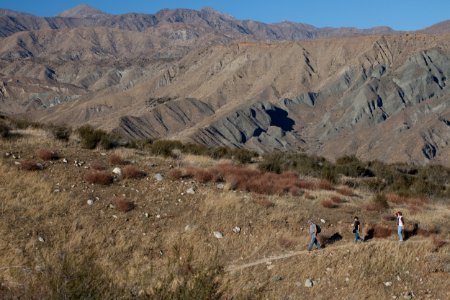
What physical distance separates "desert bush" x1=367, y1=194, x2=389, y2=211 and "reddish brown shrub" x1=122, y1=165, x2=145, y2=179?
777cm

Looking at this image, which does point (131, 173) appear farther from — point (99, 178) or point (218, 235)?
point (218, 235)

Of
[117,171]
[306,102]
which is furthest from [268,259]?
[306,102]

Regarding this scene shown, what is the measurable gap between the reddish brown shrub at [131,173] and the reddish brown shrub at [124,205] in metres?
1.87

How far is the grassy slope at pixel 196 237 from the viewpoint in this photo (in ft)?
38.3

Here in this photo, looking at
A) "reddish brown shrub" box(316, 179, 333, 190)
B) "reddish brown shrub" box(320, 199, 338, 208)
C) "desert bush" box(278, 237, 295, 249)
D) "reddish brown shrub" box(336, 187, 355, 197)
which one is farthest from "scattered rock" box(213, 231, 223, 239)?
"reddish brown shrub" box(316, 179, 333, 190)

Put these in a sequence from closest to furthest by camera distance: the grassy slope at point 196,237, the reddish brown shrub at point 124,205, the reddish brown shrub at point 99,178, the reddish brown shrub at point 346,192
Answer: the grassy slope at point 196,237 → the reddish brown shrub at point 124,205 → the reddish brown shrub at point 99,178 → the reddish brown shrub at point 346,192

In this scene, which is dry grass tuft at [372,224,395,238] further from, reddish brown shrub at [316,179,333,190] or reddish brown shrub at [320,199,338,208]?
reddish brown shrub at [316,179,333,190]

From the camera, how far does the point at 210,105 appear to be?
481ft

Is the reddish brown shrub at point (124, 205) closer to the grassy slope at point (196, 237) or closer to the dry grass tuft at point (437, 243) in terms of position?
the grassy slope at point (196, 237)

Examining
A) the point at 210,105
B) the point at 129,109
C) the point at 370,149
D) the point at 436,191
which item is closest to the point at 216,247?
the point at 436,191

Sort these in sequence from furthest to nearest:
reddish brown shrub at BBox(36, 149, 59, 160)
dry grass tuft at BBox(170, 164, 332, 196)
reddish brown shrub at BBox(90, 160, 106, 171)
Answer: dry grass tuft at BBox(170, 164, 332, 196)
reddish brown shrub at BBox(90, 160, 106, 171)
reddish brown shrub at BBox(36, 149, 59, 160)

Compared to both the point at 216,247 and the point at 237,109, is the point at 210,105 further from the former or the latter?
the point at 216,247

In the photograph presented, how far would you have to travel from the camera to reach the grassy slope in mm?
11672

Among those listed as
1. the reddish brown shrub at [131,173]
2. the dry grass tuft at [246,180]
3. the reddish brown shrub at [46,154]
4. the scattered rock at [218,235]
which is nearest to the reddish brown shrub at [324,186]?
the dry grass tuft at [246,180]
